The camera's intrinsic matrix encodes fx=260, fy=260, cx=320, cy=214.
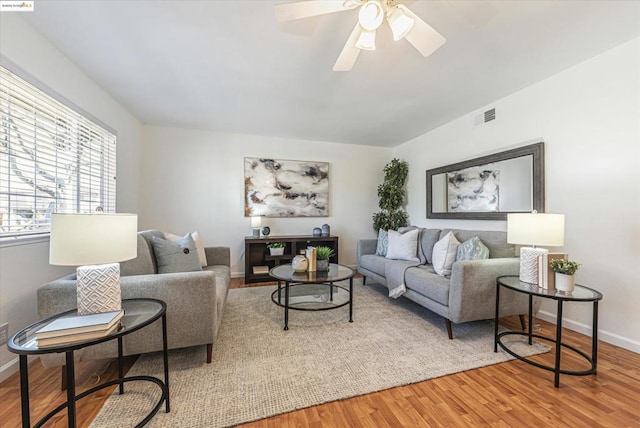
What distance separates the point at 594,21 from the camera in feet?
5.90

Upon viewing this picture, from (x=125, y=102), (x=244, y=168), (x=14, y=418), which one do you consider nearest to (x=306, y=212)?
(x=244, y=168)

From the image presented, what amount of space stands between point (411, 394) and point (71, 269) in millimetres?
2928

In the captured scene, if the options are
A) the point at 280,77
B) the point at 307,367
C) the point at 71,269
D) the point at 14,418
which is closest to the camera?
the point at 14,418

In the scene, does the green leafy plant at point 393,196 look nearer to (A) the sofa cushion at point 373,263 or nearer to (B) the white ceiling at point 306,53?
(A) the sofa cushion at point 373,263

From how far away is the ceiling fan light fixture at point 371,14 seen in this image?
139cm

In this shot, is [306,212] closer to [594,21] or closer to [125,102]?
[125,102]

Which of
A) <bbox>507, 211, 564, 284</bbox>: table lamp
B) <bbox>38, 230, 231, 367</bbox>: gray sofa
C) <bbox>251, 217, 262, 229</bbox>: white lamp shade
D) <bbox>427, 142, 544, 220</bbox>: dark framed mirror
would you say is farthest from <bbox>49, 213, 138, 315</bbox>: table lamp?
<bbox>427, 142, 544, 220</bbox>: dark framed mirror

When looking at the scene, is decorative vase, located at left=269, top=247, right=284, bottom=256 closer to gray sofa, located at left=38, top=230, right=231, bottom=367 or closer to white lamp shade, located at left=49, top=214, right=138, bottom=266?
gray sofa, located at left=38, top=230, right=231, bottom=367

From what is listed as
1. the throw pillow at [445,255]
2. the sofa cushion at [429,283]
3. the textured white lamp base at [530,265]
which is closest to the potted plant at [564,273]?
the textured white lamp base at [530,265]

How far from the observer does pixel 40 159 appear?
1.97m

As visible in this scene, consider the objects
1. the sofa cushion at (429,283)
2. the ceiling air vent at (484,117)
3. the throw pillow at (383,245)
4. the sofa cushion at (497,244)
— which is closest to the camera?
the sofa cushion at (429,283)

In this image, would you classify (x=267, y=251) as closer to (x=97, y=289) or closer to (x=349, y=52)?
(x=97, y=289)

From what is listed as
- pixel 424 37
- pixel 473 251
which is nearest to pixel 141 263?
pixel 424 37

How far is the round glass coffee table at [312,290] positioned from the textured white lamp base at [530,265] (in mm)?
1355
